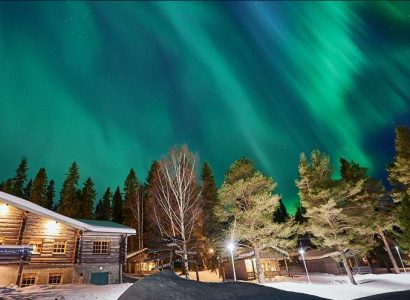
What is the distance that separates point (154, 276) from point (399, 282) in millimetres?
26382

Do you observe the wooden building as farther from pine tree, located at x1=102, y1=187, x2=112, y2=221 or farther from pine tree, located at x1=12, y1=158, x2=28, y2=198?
pine tree, located at x1=12, y1=158, x2=28, y2=198

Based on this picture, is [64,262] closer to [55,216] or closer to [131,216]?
[55,216]

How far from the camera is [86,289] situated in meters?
16.2

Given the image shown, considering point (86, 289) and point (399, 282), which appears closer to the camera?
point (86, 289)

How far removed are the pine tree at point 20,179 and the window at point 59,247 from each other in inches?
1654

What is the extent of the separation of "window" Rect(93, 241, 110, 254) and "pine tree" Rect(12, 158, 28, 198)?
141 feet

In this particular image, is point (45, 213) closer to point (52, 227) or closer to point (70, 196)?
point (52, 227)

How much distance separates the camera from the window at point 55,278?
21434 mm

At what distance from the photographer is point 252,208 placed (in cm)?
2523

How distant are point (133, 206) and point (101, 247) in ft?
75.4

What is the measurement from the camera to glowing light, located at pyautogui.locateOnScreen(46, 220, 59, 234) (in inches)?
870

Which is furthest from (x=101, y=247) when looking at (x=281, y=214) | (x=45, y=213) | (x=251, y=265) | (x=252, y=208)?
(x=281, y=214)

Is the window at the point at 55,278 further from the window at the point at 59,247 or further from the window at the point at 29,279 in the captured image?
the window at the point at 59,247

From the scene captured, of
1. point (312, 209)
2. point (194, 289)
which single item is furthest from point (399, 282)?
point (194, 289)
